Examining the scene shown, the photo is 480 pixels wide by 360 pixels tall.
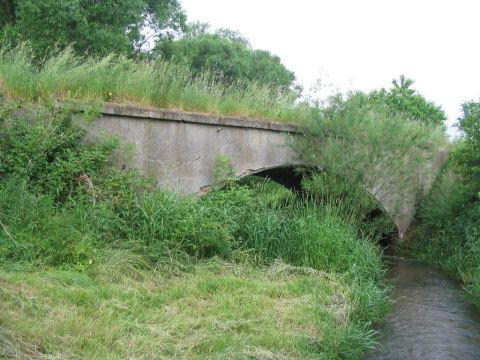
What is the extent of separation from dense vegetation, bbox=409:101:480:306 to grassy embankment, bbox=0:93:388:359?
2344 mm

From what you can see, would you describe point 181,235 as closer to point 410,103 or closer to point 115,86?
point 115,86

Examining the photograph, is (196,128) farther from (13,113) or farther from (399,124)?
(399,124)

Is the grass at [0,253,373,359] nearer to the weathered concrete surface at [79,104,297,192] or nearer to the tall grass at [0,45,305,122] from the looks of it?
the weathered concrete surface at [79,104,297,192]

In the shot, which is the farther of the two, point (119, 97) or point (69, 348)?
point (119, 97)

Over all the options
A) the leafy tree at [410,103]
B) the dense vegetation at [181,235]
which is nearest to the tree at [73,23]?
the dense vegetation at [181,235]

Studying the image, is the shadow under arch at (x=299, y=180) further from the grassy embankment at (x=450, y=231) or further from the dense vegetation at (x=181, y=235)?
the grassy embankment at (x=450, y=231)

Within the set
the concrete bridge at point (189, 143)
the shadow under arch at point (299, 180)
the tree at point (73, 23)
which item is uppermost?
the tree at point (73, 23)

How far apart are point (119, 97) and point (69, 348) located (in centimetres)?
488

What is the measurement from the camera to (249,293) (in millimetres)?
5586

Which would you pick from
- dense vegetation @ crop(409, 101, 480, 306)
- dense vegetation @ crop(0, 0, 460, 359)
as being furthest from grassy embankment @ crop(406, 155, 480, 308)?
dense vegetation @ crop(0, 0, 460, 359)

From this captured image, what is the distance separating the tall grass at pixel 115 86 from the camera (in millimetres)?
7352

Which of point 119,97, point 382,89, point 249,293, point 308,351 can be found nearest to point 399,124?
point 119,97

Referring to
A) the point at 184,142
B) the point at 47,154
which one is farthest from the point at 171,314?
the point at 184,142

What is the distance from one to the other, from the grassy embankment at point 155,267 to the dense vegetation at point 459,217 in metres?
2.34
